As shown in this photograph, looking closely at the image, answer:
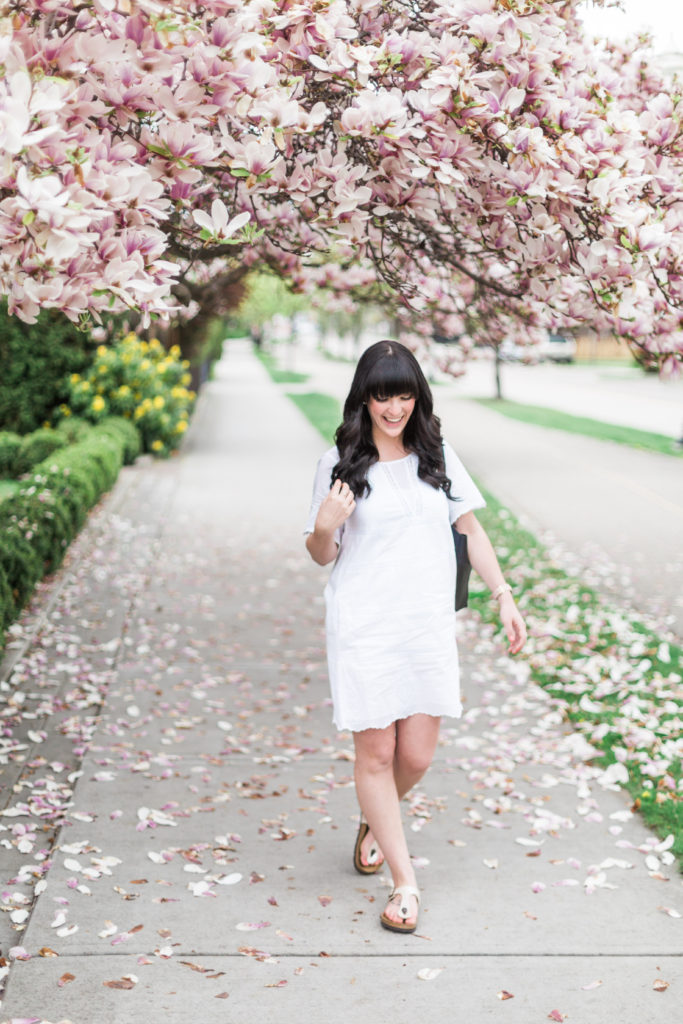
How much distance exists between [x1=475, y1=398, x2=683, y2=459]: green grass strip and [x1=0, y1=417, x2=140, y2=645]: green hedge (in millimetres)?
10358

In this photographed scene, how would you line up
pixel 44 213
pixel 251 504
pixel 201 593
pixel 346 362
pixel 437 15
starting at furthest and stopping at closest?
pixel 346 362 < pixel 251 504 < pixel 201 593 < pixel 437 15 < pixel 44 213

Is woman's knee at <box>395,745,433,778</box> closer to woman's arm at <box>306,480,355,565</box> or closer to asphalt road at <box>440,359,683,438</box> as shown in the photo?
woman's arm at <box>306,480,355,565</box>

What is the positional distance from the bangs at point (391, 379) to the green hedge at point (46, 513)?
9.63ft

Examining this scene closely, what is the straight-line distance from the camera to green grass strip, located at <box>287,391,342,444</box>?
21.9 m

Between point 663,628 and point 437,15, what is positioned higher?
point 437,15

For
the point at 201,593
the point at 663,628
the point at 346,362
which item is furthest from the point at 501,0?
the point at 346,362

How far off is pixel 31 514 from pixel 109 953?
16.0 ft

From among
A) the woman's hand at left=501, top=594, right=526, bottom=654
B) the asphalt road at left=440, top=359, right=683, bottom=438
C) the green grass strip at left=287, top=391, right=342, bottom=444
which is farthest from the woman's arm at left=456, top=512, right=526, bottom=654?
the asphalt road at left=440, top=359, right=683, bottom=438

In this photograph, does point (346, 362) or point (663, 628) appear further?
point (346, 362)

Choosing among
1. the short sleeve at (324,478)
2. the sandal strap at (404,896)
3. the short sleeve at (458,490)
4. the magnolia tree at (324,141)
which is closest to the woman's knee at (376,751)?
the sandal strap at (404,896)

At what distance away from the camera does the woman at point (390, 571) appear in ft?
12.0

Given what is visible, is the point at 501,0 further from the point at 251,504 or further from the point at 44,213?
the point at 251,504

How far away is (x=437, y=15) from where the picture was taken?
358 cm

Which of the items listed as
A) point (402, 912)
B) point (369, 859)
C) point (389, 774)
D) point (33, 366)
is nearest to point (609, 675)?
point (369, 859)
